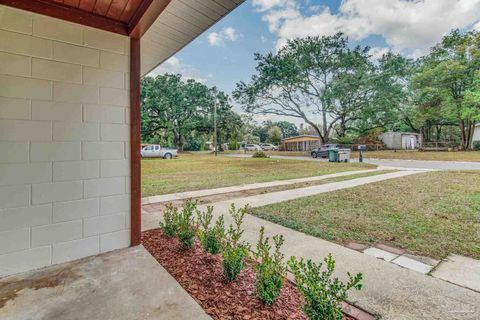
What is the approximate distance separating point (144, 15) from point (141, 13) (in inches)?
2.0

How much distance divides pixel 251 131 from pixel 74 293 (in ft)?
141

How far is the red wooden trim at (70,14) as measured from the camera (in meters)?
2.09

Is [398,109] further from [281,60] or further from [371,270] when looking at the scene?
[371,270]

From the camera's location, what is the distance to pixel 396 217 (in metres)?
3.73

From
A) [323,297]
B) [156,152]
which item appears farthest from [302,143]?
[323,297]

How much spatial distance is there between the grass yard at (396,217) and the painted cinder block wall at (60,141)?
2.28m

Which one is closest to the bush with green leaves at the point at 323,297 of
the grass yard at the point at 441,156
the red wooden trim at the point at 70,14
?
the red wooden trim at the point at 70,14

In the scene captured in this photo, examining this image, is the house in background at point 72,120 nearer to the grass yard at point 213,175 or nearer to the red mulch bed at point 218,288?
the red mulch bed at point 218,288

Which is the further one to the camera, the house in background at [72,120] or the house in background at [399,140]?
the house in background at [399,140]

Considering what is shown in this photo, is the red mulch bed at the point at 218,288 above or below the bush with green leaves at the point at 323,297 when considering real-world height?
below

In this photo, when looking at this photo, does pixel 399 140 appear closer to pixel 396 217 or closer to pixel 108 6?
pixel 396 217

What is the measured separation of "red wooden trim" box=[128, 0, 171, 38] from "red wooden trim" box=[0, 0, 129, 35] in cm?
14

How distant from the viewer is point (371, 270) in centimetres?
212

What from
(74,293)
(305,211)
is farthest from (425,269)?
(74,293)
